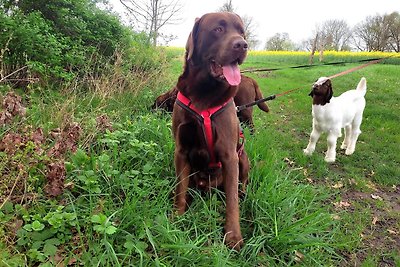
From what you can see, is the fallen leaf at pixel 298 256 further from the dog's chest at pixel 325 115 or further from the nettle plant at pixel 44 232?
the dog's chest at pixel 325 115

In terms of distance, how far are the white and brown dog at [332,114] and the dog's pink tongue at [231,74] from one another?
2.74 metres

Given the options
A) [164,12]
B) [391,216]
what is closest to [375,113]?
[391,216]

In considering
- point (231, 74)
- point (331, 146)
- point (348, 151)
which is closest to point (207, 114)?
point (231, 74)

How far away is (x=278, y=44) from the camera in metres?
46.2

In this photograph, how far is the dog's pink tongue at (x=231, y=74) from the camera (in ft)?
7.55

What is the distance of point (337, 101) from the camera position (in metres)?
5.00

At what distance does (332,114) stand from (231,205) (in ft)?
10.4

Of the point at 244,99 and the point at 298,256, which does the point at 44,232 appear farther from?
the point at 244,99

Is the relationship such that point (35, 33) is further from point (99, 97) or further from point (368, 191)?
point (368, 191)

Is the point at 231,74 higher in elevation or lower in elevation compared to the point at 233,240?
higher

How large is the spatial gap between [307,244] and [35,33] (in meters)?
4.07

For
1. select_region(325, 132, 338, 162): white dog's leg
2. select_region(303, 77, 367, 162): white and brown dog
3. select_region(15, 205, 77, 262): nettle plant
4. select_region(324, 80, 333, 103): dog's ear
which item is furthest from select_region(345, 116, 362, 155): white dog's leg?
select_region(15, 205, 77, 262): nettle plant

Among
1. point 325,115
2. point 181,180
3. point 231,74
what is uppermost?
point 231,74

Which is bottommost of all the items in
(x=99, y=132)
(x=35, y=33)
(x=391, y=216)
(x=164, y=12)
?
(x=391, y=216)
